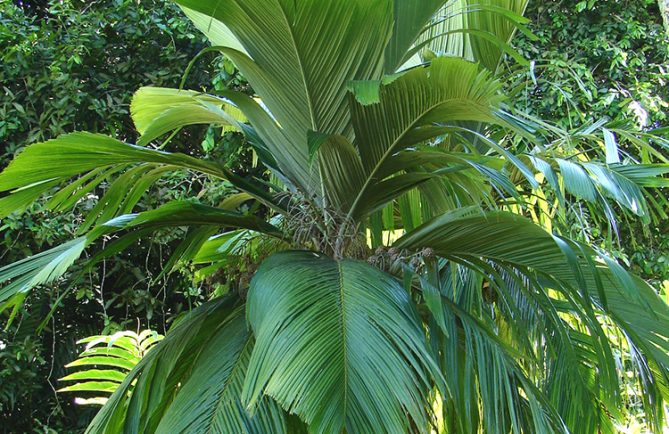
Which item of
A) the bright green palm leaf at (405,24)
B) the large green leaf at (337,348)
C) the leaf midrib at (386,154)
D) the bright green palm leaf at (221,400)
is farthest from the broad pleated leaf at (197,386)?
the bright green palm leaf at (405,24)

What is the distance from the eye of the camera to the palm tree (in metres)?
1.22

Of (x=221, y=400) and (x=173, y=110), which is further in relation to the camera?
(x=173, y=110)

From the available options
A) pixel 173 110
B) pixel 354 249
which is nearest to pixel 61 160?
pixel 173 110

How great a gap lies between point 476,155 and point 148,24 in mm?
2804

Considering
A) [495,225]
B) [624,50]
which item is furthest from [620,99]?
[495,225]

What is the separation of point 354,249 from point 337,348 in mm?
376

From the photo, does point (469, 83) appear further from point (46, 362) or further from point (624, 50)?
point (624, 50)

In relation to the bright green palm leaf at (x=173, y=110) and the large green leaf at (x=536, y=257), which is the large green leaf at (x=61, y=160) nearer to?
the bright green palm leaf at (x=173, y=110)

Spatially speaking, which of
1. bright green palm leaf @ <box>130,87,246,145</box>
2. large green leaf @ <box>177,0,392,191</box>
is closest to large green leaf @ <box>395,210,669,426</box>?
large green leaf @ <box>177,0,392,191</box>

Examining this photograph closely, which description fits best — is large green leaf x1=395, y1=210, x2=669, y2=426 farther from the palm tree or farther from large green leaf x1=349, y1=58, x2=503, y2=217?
large green leaf x1=349, y1=58, x2=503, y2=217

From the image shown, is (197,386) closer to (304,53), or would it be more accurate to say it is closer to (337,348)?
(337,348)

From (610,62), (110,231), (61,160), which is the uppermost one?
(610,62)

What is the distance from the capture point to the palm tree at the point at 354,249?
122 cm

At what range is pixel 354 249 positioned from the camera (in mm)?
1552
